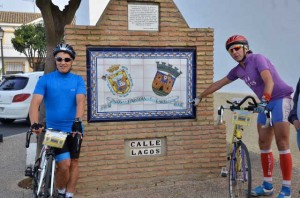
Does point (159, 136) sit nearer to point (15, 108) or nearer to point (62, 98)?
point (62, 98)

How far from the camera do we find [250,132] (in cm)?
949

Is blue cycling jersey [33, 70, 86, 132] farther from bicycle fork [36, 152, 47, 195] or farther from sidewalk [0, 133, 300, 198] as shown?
sidewalk [0, 133, 300, 198]

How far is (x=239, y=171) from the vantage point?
4.48 m

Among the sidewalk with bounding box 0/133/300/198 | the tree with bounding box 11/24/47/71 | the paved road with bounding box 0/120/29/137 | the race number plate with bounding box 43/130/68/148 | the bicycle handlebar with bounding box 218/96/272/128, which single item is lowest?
the sidewalk with bounding box 0/133/300/198

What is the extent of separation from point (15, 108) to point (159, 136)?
7.37 metres

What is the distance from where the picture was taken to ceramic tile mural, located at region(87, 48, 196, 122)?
5070mm

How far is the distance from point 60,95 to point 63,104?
0.33 feet

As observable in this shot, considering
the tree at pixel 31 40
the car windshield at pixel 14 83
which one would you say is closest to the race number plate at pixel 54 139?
the car windshield at pixel 14 83

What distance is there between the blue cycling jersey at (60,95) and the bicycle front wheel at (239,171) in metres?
1.89

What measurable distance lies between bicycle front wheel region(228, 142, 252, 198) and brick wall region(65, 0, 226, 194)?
101 centimetres

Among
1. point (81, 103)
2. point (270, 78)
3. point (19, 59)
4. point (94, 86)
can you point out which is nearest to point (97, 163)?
point (94, 86)

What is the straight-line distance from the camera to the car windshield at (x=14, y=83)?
11.5m

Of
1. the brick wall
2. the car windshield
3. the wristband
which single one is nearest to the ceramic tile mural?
the brick wall

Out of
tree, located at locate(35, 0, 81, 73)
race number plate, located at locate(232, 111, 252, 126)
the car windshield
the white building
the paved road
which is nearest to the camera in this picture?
race number plate, located at locate(232, 111, 252, 126)
